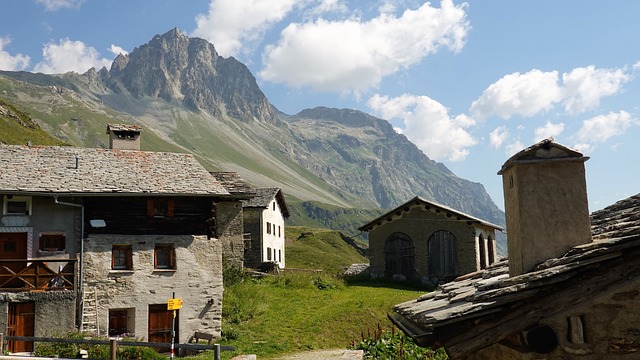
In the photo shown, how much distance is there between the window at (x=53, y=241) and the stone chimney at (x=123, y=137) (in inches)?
336

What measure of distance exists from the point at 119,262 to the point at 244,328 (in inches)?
252

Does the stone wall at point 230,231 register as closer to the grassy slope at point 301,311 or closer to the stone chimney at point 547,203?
the grassy slope at point 301,311

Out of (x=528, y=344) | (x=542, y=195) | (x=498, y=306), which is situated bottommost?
(x=528, y=344)

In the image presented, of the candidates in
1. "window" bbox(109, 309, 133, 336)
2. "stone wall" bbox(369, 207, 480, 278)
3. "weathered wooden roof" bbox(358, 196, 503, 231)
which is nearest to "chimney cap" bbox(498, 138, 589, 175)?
"window" bbox(109, 309, 133, 336)

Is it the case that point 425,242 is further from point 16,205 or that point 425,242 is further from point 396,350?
point 16,205

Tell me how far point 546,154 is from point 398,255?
3041 cm

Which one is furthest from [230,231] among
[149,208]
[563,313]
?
[563,313]

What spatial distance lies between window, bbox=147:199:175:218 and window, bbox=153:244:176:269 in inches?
57.3

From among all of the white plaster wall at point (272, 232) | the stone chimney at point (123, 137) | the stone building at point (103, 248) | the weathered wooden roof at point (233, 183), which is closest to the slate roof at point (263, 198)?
the white plaster wall at point (272, 232)

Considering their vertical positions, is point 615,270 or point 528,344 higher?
point 615,270

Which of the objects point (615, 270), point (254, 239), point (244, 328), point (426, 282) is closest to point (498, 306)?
point (615, 270)

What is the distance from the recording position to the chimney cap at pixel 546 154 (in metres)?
8.43

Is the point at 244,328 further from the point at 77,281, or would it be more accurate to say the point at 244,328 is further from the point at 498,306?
the point at 498,306

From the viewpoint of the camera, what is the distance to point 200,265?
2725 cm
